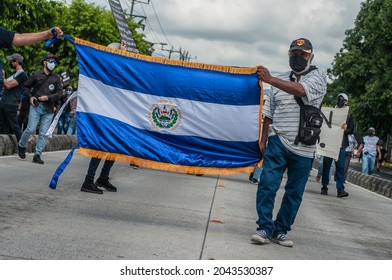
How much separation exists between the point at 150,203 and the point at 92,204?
98cm

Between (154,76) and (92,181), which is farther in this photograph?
(92,181)

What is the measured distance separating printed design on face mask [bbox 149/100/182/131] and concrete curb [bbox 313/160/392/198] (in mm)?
11717

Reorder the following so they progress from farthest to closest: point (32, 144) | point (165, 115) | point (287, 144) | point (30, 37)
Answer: point (32, 144), point (165, 115), point (30, 37), point (287, 144)

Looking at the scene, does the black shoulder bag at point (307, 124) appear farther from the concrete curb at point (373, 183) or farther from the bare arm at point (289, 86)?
the concrete curb at point (373, 183)

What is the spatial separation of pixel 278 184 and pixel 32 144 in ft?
34.0

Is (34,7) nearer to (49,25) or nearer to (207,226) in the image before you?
(49,25)

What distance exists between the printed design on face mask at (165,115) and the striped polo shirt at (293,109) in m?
1.24

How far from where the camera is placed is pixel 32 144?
1631 centimetres

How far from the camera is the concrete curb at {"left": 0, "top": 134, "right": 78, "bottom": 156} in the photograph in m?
14.4

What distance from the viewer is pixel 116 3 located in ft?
86.3

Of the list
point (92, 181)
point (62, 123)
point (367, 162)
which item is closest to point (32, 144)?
point (92, 181)

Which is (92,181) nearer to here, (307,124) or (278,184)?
(278,184)

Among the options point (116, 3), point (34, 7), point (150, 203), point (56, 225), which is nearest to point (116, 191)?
point (150, 203)

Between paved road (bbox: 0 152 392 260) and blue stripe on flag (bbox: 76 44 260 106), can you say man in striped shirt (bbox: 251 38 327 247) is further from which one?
blue stripe on flag (bbox: 76 44 260 106)
